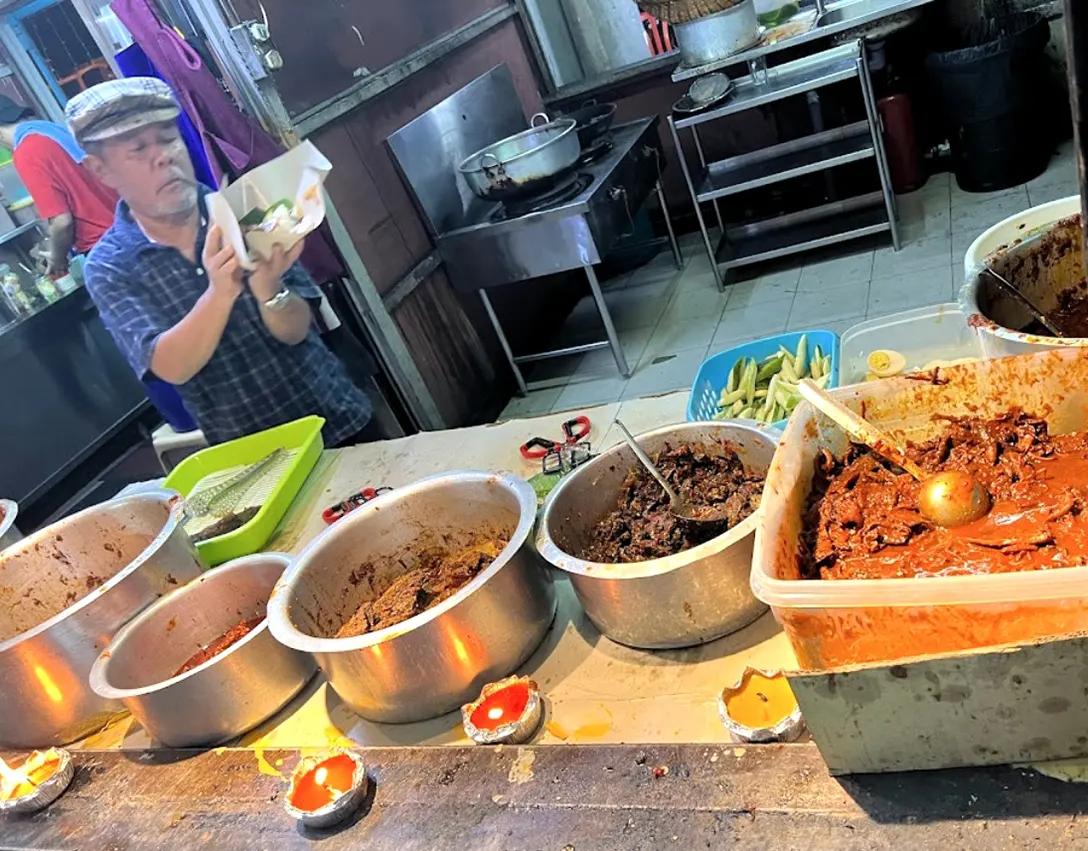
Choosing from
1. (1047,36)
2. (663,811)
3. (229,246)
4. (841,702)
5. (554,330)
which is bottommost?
(554,330)

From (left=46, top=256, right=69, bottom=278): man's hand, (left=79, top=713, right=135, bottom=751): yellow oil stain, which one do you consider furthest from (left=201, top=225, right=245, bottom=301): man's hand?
(left=79, top=713, right=135, bottom=751): yellow oil stain

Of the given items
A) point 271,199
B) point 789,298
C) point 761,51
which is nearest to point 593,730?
point 271,199

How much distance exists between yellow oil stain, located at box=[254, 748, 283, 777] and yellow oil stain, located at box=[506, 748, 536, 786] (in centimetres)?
43

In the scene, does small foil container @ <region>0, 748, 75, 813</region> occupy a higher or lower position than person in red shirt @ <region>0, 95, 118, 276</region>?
lower

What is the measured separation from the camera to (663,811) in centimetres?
109

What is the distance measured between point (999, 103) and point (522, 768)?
4697 millimetres

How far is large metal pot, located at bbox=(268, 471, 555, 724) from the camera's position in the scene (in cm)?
136

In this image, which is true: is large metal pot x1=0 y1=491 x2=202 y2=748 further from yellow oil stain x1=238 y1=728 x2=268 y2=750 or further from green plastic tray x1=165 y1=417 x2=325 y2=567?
yellow oil stain x1=238 y1=728 x2=268 y2=750

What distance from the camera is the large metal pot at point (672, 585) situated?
1267 mm

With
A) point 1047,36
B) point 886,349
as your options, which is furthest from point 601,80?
point 886,349

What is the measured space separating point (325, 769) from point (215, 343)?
1.99m

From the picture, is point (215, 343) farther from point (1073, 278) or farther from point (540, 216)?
point (1073, 278)

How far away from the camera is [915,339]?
173 centimetres

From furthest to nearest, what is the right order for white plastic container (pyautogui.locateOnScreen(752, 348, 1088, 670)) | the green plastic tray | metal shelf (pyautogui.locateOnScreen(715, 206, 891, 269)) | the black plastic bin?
metal shelf (pyautogui.locateOnScreen(715, 206, 891, 269))
the black plastic bin
the green plastic tray
white plastic container (pyautogui.locateOnScreen(752, 348, 1088, 670))
